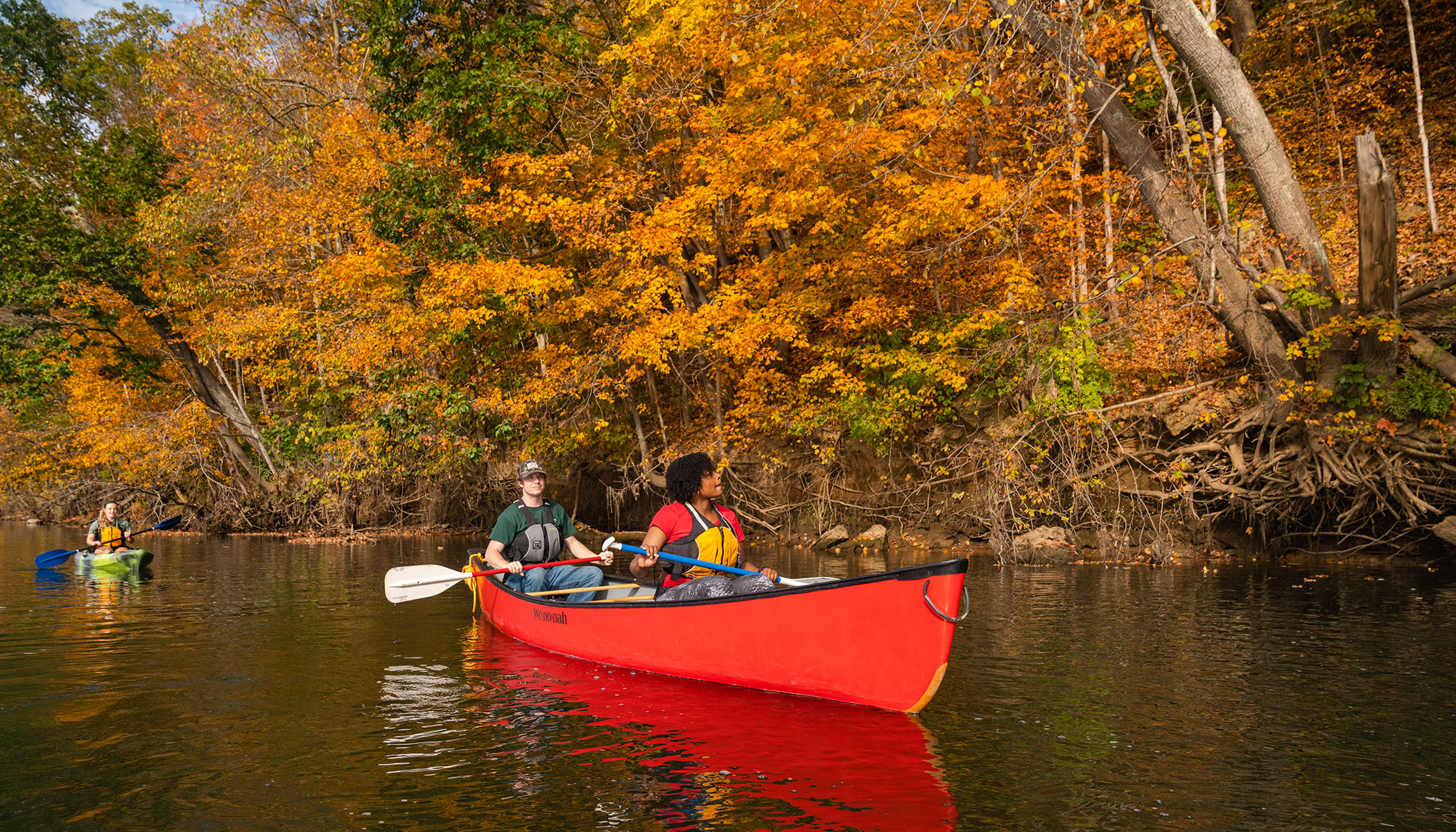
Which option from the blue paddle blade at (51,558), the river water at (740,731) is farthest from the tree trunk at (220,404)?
the river water at (740,731)

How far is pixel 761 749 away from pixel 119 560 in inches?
485

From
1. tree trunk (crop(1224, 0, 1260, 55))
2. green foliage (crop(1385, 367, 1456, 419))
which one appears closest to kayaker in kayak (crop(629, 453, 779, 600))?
green foliage (crop(1385, 367, 1456, 419))

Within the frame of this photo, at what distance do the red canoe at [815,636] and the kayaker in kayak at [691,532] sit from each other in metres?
0.35

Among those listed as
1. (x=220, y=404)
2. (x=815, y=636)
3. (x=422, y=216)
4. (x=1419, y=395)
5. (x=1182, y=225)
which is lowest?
(x=815, y=636)

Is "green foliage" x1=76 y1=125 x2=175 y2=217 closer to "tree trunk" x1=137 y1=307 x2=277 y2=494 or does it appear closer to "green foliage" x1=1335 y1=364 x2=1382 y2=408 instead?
"tree trunk" x1=137 y1=307 x2=277 y2=494

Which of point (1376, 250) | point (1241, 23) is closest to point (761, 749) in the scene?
point (1376, 250)

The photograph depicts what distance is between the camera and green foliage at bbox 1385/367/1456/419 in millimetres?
9773

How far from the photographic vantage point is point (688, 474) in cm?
642

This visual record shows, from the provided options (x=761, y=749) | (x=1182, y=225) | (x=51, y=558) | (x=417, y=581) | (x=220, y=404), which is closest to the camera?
(x=761, y=749)

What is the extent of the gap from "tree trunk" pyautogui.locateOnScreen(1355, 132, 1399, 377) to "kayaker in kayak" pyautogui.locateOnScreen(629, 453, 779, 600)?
7.17 metres

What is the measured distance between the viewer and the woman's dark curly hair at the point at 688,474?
20.9 ft

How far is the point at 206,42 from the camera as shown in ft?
72.4

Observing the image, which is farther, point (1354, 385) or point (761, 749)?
point (1354, 385)

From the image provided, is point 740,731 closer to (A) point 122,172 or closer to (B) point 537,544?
(B) point 537,544
